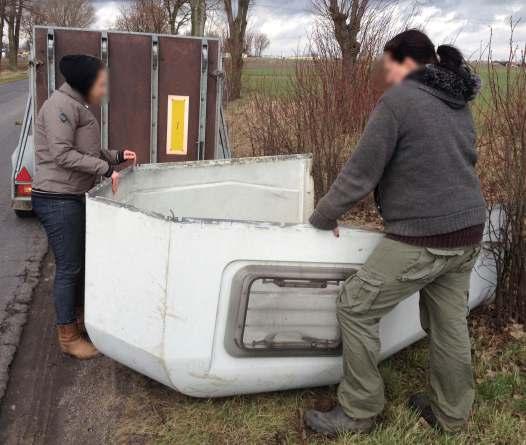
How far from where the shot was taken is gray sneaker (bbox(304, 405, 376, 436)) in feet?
9.09

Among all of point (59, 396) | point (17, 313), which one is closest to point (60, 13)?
point (17, 313)

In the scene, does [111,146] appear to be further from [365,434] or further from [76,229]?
[365,434]

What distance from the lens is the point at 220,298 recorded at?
2.63 meters

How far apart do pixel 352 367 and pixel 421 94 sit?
1.27m

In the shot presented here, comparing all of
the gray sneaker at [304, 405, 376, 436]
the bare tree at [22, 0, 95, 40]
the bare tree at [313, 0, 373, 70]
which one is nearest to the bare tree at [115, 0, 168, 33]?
the bare tree at [313, 0, 373, 70]

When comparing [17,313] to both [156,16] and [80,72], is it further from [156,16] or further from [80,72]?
[156,16]

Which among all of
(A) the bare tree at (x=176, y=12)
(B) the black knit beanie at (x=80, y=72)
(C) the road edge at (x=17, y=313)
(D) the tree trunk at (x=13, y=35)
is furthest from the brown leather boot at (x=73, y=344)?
(D) the tree trunk at (x=13, y=35)

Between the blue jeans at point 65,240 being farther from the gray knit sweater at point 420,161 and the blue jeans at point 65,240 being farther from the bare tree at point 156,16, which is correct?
the bare tree at point 156,16

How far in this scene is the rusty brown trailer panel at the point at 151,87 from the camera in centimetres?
557

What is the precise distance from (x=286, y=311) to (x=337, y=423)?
1.96ft

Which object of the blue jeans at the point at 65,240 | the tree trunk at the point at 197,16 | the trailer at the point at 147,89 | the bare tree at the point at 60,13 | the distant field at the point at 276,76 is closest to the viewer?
the blue jeans at the point at 65,240

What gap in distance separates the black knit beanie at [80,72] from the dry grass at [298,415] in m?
1.75

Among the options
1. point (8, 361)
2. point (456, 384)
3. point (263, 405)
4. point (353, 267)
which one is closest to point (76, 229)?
point (8, 361)

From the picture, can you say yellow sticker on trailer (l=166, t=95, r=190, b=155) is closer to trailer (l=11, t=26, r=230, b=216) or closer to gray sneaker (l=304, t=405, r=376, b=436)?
trailer (l=11, t=26, r=230, b=216)
